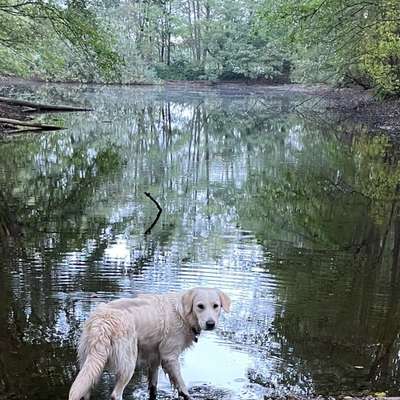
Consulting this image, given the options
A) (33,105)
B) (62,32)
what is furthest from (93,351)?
(33,105)

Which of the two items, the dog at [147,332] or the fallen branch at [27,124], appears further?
the fallen branch at [27,124]

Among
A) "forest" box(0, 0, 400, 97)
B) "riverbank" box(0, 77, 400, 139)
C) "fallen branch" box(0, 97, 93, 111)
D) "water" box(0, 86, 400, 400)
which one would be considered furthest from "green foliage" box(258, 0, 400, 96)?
"fallen branch" box(0, 97, 93, 111)

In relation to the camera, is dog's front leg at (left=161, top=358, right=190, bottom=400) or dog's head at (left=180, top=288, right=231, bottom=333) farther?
dog's front leg at (left=161, top=358, right=190, bottom=400)

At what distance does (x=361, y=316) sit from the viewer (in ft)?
25.1

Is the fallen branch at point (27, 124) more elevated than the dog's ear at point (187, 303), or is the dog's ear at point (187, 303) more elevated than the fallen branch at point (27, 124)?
the fallen branch at point (27, 124)

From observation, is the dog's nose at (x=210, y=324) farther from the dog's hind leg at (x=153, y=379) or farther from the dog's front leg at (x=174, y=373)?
the dog's hind leg at (x=153, y=379)

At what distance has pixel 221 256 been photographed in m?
9.94

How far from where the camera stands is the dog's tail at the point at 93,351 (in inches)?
172

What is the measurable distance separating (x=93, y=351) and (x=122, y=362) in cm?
27

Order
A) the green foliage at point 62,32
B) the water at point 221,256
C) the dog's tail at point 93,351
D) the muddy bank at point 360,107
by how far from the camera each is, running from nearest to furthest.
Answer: the dog's tail at point 93,351, the water at point 221,256, the green foliage at point 62,32, the muddy bank at point 360,107

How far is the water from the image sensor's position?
606cm

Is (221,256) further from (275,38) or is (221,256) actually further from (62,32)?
(275,38)

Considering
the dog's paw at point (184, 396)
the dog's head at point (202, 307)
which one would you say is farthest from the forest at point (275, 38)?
the dog's paw at point (184, 396)

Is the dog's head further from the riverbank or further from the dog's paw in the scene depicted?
the riverbank
